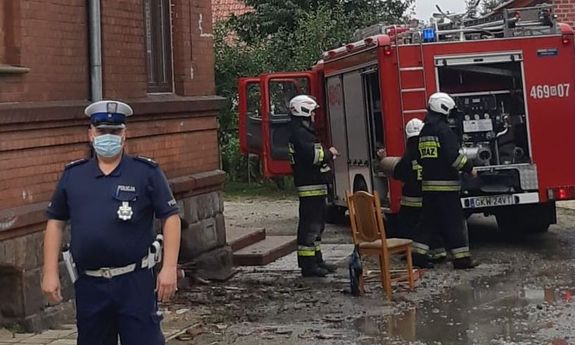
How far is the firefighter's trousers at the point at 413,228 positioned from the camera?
11383 millimetres

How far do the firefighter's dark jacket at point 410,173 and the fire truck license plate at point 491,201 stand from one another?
0.87 metres

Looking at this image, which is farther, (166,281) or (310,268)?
(310,268)

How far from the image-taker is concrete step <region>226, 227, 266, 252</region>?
1250 cm

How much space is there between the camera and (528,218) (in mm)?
13359

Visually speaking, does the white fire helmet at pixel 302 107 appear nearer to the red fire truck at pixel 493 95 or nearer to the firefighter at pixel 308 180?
the firefighter at pixel 308 180

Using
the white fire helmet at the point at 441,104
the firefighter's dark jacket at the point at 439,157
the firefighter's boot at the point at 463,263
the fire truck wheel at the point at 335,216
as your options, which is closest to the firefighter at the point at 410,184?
the firefighter's dark jacket at the point at 439,157

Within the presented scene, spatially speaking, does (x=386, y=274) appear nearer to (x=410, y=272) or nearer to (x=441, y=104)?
(x=410, y=272)

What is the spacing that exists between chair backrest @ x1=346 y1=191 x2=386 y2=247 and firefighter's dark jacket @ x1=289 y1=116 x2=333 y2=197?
4.21 feet

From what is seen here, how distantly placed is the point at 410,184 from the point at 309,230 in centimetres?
141

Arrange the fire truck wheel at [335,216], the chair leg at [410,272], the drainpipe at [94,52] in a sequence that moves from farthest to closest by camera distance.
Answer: the fire truck wheel at [335,216], the chair leg at [410,272], the drainpipe at [94,52]

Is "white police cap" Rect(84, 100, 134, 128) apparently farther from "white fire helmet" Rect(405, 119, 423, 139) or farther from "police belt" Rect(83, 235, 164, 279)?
"white fire helmet" Rect(405, 119, 423, 139)

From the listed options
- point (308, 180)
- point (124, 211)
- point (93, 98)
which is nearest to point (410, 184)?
point (308, 180)

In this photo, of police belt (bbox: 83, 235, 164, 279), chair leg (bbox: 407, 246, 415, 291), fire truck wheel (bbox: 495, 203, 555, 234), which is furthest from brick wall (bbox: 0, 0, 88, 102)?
fire truck wheel (bbox: 495, 203, 555, 234)

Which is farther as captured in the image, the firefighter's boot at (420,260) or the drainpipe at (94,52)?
the firefighter's boot at (420,260)
